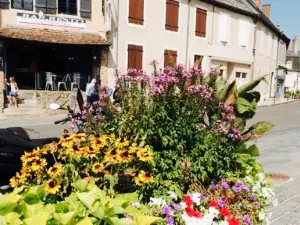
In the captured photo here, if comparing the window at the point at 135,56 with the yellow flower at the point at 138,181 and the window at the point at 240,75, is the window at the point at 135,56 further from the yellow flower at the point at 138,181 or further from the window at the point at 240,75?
the yellow flower at the point at 138,181

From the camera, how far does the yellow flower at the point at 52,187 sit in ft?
8.33

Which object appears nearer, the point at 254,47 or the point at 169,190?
the point at 169,190

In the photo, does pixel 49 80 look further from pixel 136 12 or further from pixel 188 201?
pixel 188 201

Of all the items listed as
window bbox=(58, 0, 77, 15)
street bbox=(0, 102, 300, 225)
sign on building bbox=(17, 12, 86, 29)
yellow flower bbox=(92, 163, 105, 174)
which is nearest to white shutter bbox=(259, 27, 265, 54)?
street bbox=(0, 102, 300, 225)

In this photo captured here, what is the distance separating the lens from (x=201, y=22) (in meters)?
23.0

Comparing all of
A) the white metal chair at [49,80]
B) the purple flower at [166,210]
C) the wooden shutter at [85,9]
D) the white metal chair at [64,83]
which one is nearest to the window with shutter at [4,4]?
the wooden shutter at [85,9]

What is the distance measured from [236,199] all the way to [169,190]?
2.43 feet

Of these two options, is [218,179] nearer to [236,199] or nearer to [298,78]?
[236,199]

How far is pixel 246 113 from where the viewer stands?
4270 millimetres

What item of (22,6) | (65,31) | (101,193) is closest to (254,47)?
(65,31)

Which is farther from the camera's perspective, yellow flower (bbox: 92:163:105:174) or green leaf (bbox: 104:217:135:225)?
yellow flower (bbox: 92:163:105:174)

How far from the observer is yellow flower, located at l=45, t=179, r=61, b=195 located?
2.54 metres

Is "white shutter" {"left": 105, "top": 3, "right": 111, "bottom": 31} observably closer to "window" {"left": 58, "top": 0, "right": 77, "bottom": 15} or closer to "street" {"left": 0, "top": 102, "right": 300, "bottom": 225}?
"window" {"left": 58, "top": 0, "right": 77, "bottom": 15}

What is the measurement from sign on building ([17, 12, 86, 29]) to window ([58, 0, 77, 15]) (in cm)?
40
